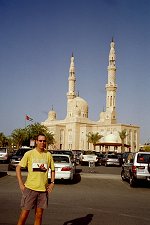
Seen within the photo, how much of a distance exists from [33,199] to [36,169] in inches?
18.5

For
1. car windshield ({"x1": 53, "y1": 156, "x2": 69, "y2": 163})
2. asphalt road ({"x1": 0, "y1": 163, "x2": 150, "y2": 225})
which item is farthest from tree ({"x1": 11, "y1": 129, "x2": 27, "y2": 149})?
asphalt road ({"x1": 0, "y1": 163, "x2": 150, "y2": 225})

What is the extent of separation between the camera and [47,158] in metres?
6.06

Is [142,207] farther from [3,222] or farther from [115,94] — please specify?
[115,94]

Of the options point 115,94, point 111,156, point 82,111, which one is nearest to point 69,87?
point 82,111

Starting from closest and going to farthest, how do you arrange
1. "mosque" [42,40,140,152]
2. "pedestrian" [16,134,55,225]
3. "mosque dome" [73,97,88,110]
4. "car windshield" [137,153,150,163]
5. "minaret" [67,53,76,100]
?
"pedestrian" [16,134,55,225] → "car windshield" [137,153,150,163] → "mosque" [42,40,140,152] → "mosque dome" [73,97,88,110] → "minaret" [67,53,76,100]

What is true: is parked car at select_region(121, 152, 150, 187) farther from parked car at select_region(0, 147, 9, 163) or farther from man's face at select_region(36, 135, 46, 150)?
parked car at select_region(0, 147, 9, 163)

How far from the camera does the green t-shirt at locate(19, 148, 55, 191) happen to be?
19.3ft

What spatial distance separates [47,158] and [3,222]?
227cm

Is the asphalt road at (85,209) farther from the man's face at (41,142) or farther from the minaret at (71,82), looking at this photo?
the minaret at (71,82)

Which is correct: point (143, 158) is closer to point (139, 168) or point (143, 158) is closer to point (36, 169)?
point (139, 168)

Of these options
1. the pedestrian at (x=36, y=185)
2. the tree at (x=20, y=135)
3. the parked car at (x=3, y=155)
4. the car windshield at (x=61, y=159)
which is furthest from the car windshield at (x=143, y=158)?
the tree at (x=20, y=135)

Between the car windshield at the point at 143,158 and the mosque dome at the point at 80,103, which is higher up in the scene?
the mosque dome at the point at 80,103

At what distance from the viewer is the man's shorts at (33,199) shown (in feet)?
19.2

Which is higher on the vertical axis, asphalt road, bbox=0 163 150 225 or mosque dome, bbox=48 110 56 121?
mosque dome, bbox=48 110 56 121
